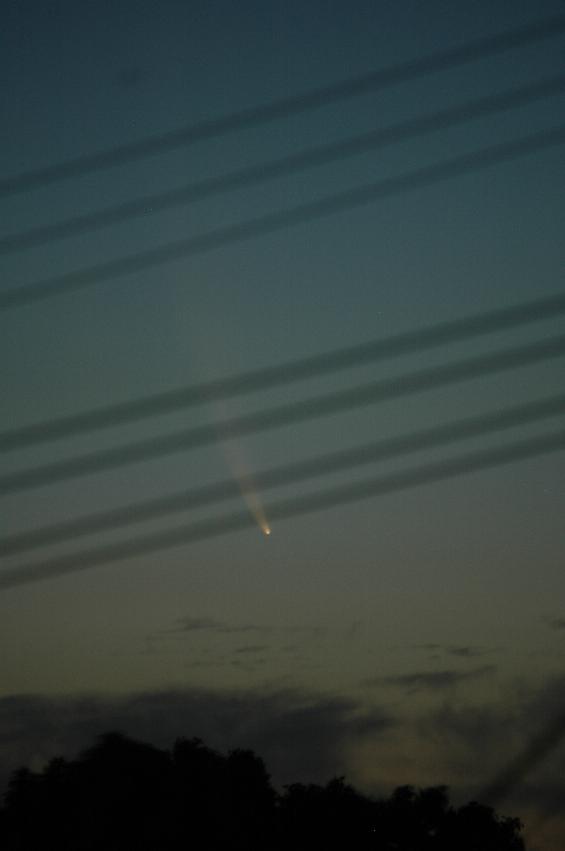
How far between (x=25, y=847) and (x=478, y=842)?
935 inches

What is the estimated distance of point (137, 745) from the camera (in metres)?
50.7

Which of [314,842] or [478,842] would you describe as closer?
[314,842]

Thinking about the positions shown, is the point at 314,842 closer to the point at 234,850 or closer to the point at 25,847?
the point at 234,850

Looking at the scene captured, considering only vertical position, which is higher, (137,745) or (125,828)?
(137,745)

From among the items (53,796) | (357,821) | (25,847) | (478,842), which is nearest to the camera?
(25,847)

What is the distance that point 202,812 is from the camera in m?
48.2

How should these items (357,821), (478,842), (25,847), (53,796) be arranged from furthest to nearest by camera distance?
(478,842), (357,821), (53,796), (25,847)

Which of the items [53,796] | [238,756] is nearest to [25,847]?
[53,796]

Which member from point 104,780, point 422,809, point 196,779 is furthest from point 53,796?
point 422,809

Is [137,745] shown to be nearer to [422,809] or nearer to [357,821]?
[357,821]

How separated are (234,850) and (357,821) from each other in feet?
32.1

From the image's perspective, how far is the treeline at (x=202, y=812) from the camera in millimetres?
46500

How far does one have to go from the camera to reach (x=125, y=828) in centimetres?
4638

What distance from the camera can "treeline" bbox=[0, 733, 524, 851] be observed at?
46500 millimetres
